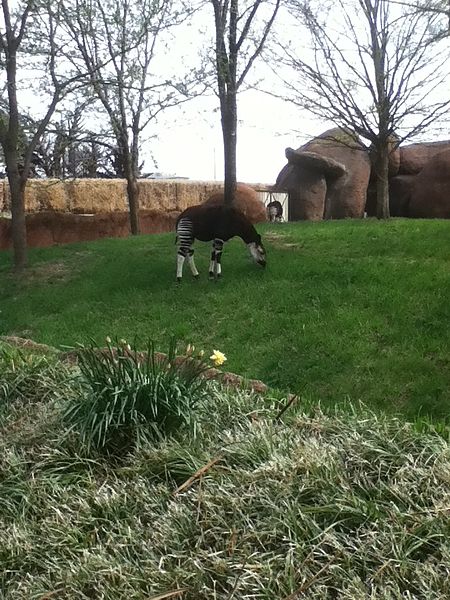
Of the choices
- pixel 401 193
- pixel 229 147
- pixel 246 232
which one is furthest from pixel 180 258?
pixel 401 193

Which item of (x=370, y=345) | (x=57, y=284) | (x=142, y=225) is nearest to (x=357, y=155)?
(x=142, y=225)

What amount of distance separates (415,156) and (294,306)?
49.0 feet

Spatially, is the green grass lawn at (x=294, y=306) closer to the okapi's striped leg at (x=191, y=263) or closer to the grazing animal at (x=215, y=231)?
the okapi's striped leg at (x=191, y=263)

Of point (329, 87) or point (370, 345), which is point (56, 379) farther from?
point (329, 87)

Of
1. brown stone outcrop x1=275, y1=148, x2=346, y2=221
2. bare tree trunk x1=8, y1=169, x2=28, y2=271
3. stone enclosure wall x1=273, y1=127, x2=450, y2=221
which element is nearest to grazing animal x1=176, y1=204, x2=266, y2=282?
bare tree trunk x1=8, y1=169, x2=28, y2=271

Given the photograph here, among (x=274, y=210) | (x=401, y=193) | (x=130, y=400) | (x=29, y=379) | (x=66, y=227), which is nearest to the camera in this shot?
(x=130, y=400)

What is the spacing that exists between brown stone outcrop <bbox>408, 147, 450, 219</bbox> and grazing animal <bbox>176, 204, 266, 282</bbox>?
33.1 feet

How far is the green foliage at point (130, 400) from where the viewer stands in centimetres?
411

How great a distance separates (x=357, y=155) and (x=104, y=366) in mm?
18267

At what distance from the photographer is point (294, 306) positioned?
938 centimetres

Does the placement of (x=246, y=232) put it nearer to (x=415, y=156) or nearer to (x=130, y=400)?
(x=130, y=400)

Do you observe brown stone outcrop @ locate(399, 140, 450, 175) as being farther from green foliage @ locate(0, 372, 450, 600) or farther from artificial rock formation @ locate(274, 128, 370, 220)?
green foliage @ locate(0, 372, 450, 600)

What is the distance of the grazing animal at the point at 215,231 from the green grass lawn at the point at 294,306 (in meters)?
0.27

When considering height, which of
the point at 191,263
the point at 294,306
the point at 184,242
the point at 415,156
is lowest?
the point at 294,306
